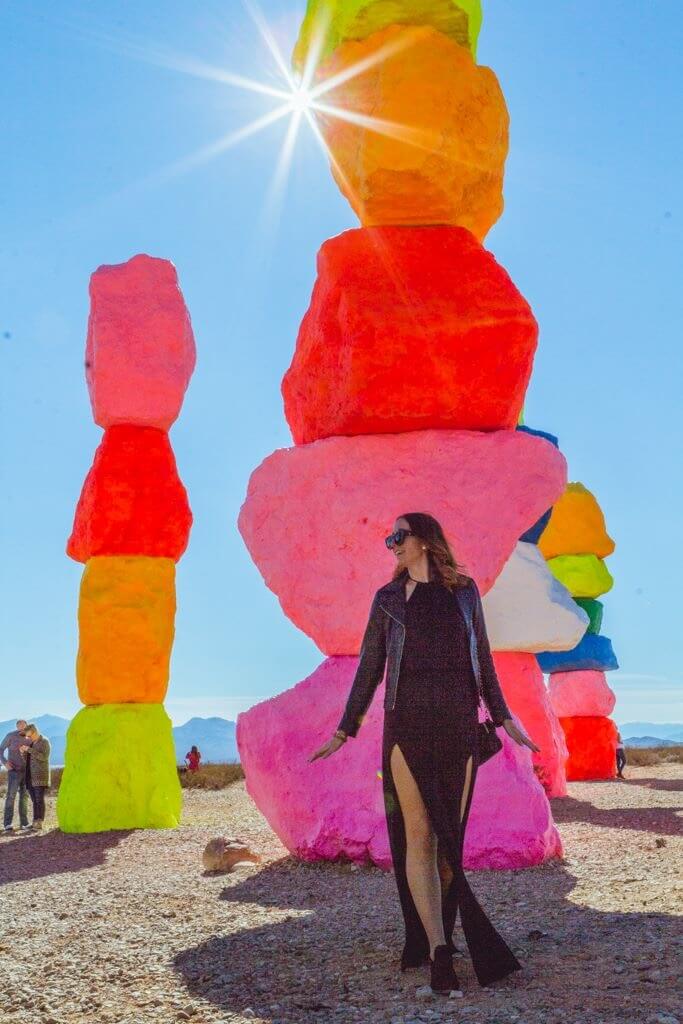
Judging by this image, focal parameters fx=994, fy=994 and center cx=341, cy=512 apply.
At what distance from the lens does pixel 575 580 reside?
16.6 meters

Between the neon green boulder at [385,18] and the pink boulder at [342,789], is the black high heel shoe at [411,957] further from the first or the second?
the neon green boulder at [385,18]

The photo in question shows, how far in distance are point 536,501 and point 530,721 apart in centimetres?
512

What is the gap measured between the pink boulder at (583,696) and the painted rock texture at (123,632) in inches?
311

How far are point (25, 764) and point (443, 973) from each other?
9260 mm

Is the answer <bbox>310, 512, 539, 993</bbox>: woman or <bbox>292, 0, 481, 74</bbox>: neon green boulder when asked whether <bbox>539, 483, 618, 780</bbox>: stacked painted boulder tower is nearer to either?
<bbox>292, 0, 481, 74</bbox>: neon green boulder

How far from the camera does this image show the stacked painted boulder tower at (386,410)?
6574 mm

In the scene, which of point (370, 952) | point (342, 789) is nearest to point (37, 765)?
point (342, 789)

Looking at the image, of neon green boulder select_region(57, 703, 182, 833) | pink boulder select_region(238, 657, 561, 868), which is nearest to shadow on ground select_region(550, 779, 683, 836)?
pink boulder select_region(238, 657, 561, 868)

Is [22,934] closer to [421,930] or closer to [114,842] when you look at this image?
[421,930]

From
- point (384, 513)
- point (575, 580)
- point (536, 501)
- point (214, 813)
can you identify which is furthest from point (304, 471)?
point (575, 580)

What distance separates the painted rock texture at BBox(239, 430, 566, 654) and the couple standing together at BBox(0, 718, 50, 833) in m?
6.05

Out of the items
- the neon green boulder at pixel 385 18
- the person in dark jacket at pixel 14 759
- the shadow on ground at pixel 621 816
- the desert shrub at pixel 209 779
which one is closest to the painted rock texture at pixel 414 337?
the neon green boulder at pixel 385 18

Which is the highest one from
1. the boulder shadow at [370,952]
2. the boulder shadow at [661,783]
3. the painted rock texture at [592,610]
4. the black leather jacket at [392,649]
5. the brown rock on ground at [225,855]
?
the painted rock texture at [592,610]

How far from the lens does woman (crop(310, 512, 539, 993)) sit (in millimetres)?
3578
